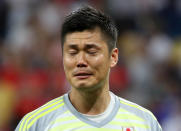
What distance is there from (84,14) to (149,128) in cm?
98

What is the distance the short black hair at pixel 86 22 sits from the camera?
12.0 ft

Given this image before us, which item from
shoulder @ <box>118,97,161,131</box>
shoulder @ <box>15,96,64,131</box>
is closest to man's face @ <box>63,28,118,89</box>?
shoulder @ <box>15,96,64,131</box>

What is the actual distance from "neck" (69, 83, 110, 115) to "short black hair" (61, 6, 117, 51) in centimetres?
37

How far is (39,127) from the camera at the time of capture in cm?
357

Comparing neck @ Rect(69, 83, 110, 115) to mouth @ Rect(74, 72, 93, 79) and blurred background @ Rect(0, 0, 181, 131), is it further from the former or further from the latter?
blurred background @ Rect(0, 0, 181, 131)

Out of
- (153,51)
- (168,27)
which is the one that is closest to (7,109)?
(153,51)

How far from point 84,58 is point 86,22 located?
270 millimetres

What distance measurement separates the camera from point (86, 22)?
3.66 m

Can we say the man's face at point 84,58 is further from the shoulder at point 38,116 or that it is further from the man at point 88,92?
the shoulder at point 38,116

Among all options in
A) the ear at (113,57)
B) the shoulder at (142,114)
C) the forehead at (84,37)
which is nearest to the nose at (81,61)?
the forehead at (84,37)

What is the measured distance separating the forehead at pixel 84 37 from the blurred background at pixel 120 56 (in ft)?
12.1

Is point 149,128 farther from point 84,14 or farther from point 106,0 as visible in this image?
point 106,0

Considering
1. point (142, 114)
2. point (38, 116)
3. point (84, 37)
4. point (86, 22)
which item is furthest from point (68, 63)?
point (142, 114)

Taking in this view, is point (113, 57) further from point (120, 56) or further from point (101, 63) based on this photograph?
point (120, 56)
